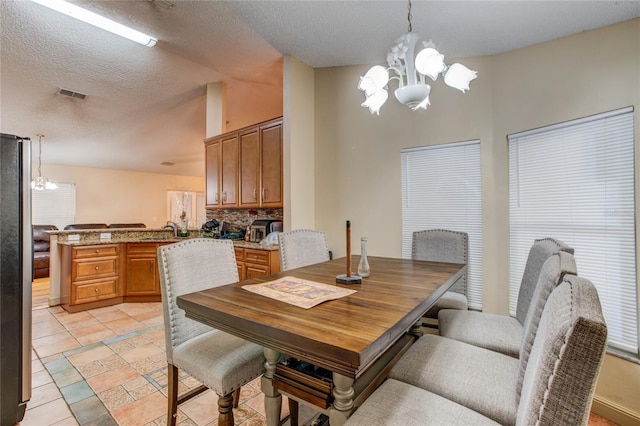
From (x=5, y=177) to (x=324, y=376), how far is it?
2.13 metres

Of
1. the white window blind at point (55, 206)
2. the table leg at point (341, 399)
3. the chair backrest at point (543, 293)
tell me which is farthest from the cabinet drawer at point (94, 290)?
the white window blind at point (55, 206)

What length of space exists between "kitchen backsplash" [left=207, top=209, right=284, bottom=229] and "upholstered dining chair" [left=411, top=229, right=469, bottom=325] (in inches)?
73.6

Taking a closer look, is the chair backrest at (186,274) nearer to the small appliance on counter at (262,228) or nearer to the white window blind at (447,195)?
the small appliance on counter at (262,228)

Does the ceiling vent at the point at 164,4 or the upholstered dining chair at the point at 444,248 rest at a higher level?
the ceiling vent at the point at 164,4

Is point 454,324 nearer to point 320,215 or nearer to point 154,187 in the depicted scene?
point 320,215

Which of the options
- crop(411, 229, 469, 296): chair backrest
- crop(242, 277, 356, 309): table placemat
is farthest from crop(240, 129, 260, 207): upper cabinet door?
crop(242, 277, 356, 309): table placemat

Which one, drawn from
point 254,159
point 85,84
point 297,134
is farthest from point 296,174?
point 85,84

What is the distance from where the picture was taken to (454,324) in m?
1.76

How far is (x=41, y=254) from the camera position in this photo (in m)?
5.93

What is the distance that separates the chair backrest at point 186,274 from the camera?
1497 mm

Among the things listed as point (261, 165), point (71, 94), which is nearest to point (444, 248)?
point (261, 165)

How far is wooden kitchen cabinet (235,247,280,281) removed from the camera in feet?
10.0

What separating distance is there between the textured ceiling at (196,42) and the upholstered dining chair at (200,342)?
2089mm

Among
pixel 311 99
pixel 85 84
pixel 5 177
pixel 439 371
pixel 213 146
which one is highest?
pixel 85 84
